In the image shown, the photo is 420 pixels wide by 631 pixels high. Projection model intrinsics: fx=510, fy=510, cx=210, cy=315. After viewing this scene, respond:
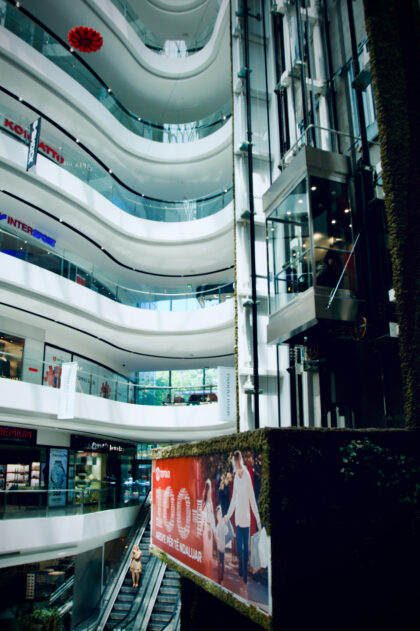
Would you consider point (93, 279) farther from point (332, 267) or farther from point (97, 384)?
point (332, 267)

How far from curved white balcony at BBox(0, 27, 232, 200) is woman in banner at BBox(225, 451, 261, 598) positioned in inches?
613

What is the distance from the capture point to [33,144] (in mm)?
14469

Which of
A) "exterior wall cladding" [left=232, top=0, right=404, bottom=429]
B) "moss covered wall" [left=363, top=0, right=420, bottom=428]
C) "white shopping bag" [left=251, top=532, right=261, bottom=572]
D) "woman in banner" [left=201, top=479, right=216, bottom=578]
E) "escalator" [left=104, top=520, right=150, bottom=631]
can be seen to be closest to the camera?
"white shopping bag" [left=251, top=532, right=261, bottom=572]

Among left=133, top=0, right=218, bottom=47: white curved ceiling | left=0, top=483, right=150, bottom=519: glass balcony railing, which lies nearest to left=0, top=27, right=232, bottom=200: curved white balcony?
left=133, top=0, right=218, bottom=47: white curved ceiling

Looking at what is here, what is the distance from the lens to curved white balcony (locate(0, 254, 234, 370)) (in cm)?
1437

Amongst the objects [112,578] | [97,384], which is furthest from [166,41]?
[112,578]

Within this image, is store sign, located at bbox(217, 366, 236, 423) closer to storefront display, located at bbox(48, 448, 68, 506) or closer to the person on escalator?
the person on escalator

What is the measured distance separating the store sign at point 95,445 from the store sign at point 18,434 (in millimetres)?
2240

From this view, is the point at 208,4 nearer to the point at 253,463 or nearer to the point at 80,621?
the point at 253,463

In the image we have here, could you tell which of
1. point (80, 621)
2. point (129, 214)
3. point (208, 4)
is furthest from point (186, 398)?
point (208, 4)

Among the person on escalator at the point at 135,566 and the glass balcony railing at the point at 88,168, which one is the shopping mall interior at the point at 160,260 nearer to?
the glass balcony railing at the point at 88,168

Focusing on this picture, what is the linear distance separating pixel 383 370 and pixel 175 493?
2943 mm

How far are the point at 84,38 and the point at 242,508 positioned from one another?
14.3 metres

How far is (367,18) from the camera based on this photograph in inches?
226
